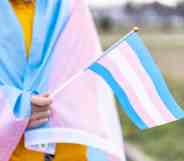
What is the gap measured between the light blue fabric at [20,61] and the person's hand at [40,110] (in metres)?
0.03

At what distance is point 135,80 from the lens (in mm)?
4887

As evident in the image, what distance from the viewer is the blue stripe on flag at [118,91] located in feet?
16.0

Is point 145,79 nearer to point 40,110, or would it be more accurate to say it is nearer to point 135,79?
point 135,79

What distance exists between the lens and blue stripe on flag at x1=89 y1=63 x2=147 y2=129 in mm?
4863

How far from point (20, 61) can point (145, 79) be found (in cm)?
60

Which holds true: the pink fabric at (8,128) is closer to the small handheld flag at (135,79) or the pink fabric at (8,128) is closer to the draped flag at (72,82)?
the draped flag at (72,82)

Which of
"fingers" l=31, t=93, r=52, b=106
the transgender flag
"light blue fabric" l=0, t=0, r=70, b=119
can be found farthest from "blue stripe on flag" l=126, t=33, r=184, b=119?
"fingers" l=31, t=93, r=52, b=106

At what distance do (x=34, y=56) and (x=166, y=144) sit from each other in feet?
22.9

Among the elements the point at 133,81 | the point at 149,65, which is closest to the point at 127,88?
the point at 133,81

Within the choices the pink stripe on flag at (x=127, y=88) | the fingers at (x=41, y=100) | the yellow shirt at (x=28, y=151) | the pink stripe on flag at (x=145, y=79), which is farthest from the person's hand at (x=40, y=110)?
the pink stripe on flag at (x=145, y=79)

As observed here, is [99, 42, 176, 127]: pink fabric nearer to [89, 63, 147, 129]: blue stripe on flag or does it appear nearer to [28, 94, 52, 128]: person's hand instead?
[89, 63, 147, 129]: blue stripe on flag

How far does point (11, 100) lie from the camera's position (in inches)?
184

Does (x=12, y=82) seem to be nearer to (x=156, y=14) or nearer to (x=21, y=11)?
(x=21, y=11)

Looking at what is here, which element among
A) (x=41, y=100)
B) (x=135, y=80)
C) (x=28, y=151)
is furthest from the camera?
(x=135, y=80)
